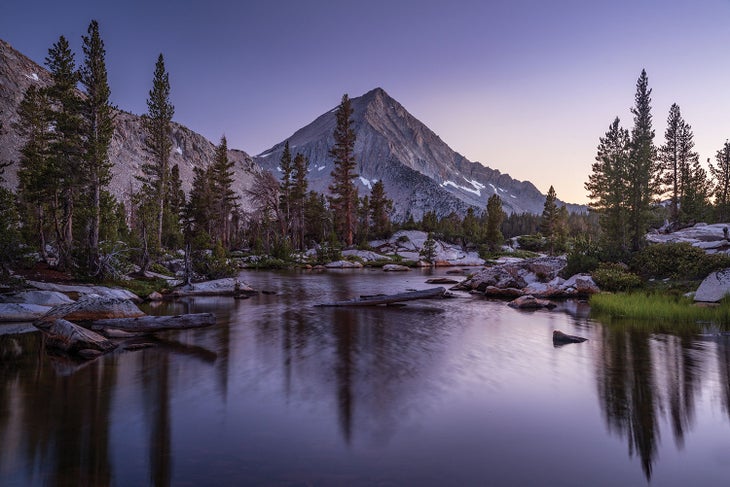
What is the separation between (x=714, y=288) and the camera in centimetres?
1897

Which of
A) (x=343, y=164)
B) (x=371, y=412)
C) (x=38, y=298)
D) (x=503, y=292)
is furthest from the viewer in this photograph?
(x=343, y=164)

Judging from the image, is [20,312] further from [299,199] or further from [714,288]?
[299,199]

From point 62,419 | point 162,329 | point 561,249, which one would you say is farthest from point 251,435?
point 561,249

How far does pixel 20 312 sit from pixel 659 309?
1140 inches

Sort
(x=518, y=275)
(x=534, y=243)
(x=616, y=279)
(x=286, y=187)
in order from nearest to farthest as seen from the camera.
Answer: (x=616, y=279) < (x=518, y=275) < (x=286, y=187) < (x=534, y=243)

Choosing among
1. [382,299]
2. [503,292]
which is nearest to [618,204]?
[503,292]

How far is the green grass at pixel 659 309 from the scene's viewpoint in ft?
57.0

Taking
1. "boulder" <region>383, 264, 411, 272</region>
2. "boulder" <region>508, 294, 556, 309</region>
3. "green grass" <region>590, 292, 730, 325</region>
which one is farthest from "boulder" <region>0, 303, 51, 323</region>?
"boulder" <region>383, 264, 411, 272</region>

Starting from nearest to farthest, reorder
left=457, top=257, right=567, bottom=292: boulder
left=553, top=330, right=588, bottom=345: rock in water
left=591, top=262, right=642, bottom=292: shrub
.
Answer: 1. left=553, top=330, right=588, bottom=345: rock in water
2. left=591, top=262, right=642, bottom=292: shrub
3. left=457, top=257, right=567, bottom=292: boulder

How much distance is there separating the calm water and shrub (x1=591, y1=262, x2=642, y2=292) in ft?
33.0

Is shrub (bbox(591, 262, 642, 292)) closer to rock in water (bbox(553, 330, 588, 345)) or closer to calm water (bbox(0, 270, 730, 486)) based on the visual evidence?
calm water (bbox(0, 270, 730, 486))

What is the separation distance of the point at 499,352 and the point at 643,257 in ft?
63.4

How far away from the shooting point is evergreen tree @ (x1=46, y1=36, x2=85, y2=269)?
25.8m

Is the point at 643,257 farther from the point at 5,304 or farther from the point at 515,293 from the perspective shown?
the point at 5,304
